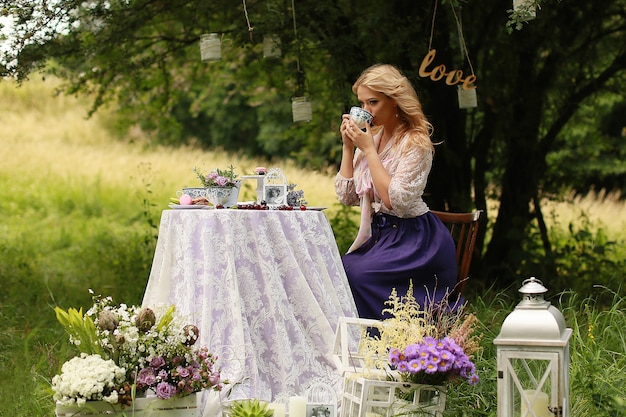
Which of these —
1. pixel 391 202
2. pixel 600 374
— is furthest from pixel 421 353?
pixel 391 202

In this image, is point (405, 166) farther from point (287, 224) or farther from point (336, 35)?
point (336, 35)

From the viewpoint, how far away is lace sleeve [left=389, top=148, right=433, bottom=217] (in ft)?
14.4

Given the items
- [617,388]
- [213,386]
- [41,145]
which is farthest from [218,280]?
[41,145]

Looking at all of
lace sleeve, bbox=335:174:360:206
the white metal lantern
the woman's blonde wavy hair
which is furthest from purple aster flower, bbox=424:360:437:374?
lace sleeve, bbox=335:174:360:206

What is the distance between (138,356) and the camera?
3.41m

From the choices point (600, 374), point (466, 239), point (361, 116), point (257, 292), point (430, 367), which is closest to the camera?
point (430, 367)

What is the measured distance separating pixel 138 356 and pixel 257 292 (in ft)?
2.28

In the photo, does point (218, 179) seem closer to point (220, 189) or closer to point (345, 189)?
point (220, 189)

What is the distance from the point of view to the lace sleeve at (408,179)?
14.4 feet

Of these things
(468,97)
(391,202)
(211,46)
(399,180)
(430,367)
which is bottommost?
(430,367)

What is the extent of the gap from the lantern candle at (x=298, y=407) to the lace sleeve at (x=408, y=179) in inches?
47.7

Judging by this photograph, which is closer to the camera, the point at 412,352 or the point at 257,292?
the point at 412,352

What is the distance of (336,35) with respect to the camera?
721cm

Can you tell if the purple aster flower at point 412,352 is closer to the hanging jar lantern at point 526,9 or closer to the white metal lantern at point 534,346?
the white metal lantern at point 534,346
